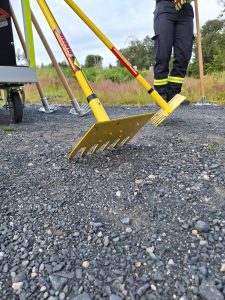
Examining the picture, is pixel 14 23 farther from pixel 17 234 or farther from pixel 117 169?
pixel 17 234

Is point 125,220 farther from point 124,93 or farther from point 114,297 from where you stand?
point 124,93

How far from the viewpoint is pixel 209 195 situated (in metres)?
1.44

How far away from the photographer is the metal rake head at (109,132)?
63.7 inches

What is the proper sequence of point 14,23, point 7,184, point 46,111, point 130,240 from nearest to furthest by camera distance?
1. point 130,240
2. point 7,184
3. point 14,23
4. point 46,111

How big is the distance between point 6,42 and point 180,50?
5.93 ft

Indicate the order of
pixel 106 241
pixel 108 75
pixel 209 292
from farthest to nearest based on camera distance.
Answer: pixel 108 75 < pixel 106 241 < pixel 209 292

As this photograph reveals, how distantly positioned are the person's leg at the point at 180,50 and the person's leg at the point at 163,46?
0.07 metres

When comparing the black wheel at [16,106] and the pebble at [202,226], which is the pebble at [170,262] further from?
the black wheel at [16,106]

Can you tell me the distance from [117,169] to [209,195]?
1.84ft

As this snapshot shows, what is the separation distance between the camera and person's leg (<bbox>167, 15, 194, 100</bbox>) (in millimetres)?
2863

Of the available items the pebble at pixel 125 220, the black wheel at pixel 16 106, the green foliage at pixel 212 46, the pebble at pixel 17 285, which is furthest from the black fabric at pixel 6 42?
the green foliage at pixel 212 46

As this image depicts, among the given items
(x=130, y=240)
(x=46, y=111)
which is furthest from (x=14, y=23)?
(x=130, y=240)

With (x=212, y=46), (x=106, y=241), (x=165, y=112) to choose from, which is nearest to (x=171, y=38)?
(x=165, y=112)

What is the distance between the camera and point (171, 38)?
2838mm
